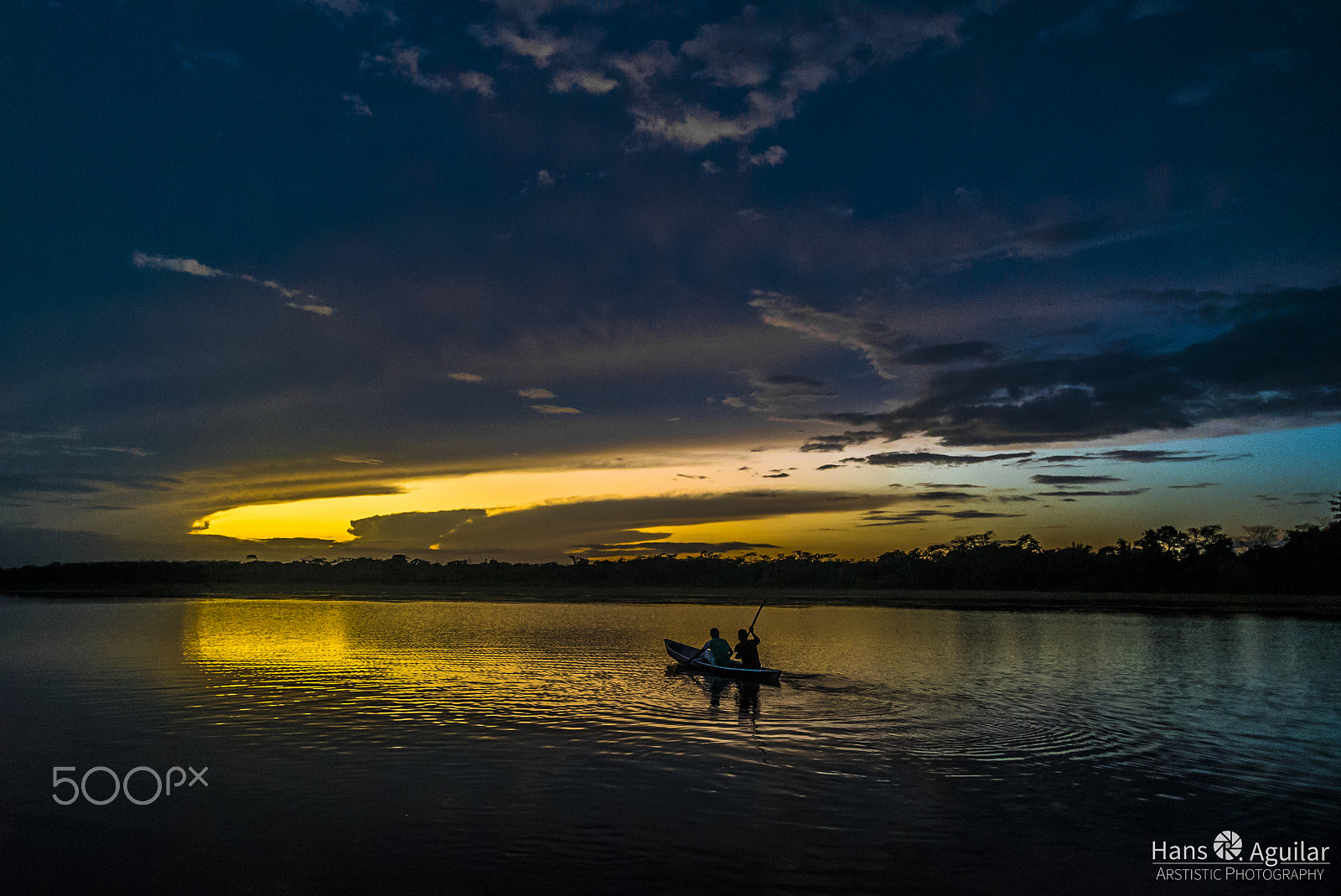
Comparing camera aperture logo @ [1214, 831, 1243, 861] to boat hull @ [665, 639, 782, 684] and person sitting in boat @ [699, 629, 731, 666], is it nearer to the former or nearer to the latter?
boat hull @ [665, 639, 782, 684]

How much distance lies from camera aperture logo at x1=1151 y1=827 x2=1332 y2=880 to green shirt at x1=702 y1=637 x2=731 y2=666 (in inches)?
663

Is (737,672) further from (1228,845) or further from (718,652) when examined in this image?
(1228,845)

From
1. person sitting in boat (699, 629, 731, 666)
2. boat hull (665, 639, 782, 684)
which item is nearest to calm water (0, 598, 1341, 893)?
boat hull (665, 639, 782, 684)

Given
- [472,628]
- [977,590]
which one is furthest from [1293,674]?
[977,590]

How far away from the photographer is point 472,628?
172 ft

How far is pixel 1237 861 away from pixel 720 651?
17.8 metres

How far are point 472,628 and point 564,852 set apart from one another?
4354 cm

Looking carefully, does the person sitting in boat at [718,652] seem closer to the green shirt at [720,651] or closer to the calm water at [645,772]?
the green shirt at [720,651]

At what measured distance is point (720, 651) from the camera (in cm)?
2809

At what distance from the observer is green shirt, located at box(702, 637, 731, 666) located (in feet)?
91.4

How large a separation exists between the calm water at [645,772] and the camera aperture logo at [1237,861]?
27cm

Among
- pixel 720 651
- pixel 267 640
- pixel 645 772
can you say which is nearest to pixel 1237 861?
pixel 645 772

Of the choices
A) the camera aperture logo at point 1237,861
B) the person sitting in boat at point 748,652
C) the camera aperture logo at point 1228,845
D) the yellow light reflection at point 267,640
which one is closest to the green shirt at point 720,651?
the person sitting in boat at point 748,652

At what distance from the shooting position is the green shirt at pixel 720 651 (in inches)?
1097
